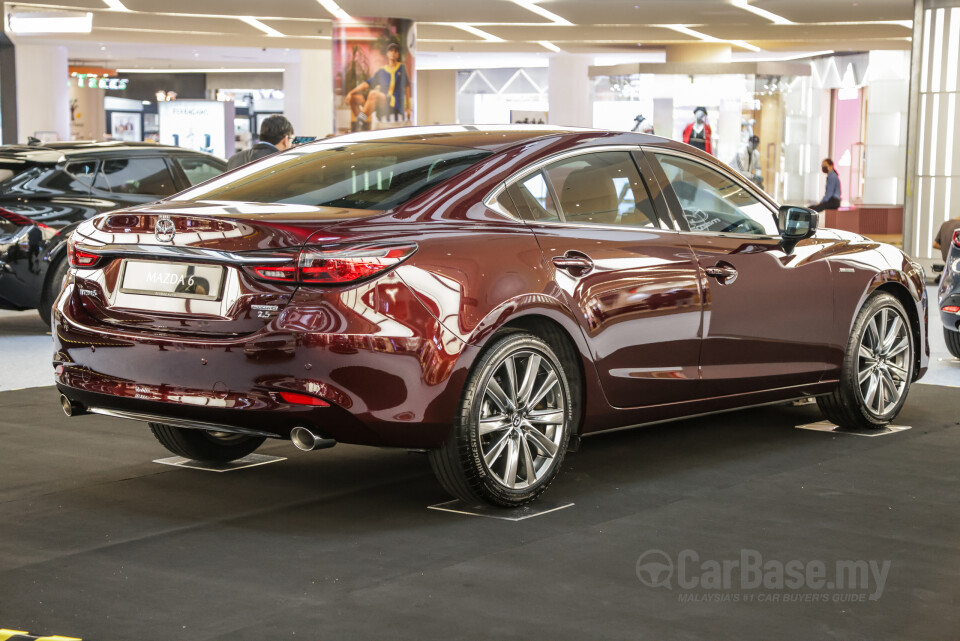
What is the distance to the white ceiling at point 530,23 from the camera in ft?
79.5

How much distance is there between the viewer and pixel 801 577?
407 cm

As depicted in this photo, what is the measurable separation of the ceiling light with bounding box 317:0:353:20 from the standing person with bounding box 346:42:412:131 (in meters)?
1.04

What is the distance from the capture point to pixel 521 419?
4.80 meters

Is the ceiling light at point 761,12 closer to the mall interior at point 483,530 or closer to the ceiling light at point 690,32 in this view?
the ceiling light at point 690,32

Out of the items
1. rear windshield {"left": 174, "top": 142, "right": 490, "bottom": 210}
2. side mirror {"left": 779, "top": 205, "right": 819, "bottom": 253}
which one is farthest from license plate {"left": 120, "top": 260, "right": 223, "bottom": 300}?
side mirror {"left": 779, "top": 205, "right": 819, "bottom": 253}

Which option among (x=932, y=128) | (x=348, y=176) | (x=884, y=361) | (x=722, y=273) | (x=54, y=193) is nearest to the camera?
(x=348, y=176)

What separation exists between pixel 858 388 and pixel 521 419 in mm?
2262

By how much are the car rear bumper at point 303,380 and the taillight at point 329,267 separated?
13 cm

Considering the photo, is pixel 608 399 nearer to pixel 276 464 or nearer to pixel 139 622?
pixel 276 464

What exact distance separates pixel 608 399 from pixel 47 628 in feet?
7.66

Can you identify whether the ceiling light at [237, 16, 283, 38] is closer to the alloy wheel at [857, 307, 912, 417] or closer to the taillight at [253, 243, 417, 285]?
the alloy wheel at [857, 307, 912, 417]

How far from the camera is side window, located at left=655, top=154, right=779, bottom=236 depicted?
5.67 meters

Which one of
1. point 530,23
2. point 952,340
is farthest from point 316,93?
point 952,340

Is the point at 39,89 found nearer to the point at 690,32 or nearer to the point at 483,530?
the point at 690,32
